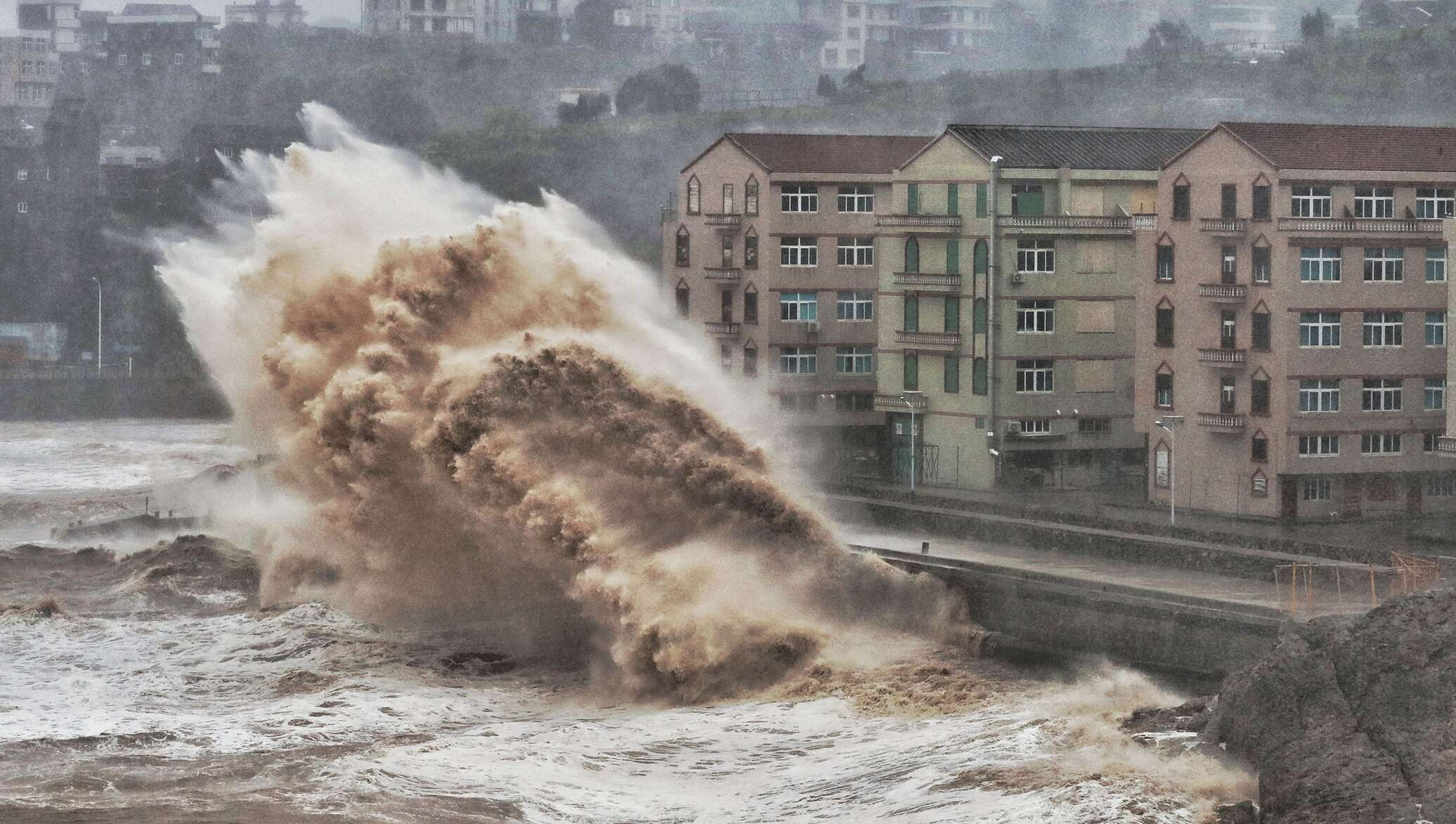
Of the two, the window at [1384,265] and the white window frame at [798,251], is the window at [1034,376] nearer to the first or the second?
the white window frame at [798,251]

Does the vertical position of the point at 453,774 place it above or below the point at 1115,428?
below

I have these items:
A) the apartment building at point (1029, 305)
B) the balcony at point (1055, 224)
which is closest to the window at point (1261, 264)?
the apartment building at point (1029, 305)

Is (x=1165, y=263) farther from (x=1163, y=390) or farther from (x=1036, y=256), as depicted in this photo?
(x=1036, y=256)

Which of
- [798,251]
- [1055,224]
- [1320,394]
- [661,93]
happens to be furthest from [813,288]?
[661,93]

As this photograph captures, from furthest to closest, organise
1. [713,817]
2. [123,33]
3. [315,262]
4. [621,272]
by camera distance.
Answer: [123,33]
[315,262]
[621,272]
[713,817]

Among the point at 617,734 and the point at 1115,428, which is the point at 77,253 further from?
the point at 617,734

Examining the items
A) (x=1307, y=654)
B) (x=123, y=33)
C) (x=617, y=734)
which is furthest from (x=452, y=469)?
(x=123, y=33)
